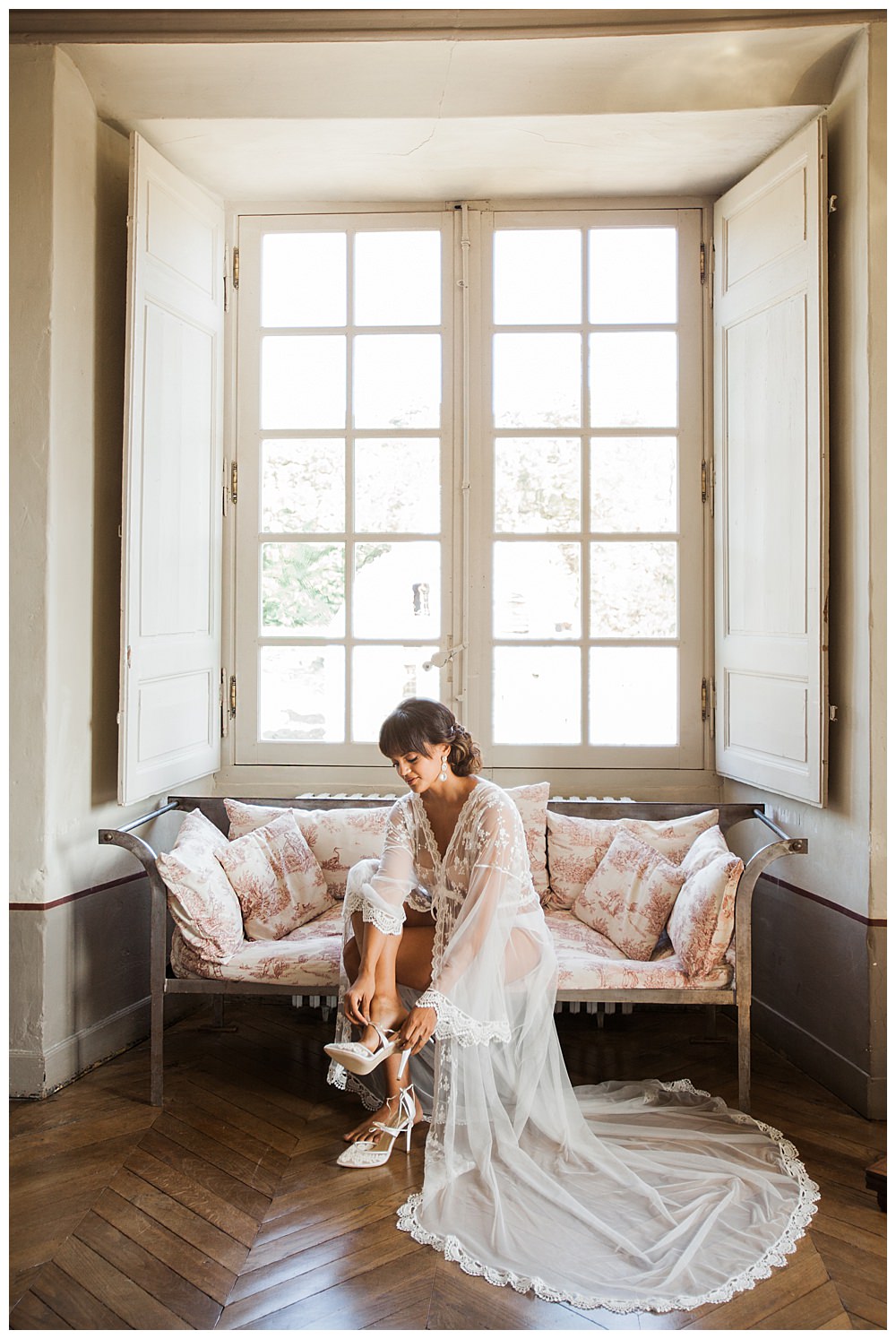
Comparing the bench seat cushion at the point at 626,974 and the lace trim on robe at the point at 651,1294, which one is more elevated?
the bench seat cushion at the point at 626,974

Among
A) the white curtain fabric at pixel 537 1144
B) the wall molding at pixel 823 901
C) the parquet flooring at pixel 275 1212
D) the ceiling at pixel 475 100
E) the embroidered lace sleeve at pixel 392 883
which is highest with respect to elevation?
the ceiling at pixel 475 100

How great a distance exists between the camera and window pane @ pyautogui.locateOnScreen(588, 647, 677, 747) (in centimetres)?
402

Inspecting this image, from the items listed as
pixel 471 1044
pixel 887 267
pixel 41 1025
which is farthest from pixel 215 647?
pixel 887 267

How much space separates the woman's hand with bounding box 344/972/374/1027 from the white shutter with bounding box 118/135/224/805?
1049 mm

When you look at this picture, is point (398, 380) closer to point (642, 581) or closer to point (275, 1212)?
point (642, 581)

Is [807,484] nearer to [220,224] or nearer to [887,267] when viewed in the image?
[887,267]

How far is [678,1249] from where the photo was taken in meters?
2.21

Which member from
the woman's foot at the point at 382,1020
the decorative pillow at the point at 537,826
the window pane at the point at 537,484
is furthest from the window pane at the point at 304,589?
the woman's foot at the point at 382,1020

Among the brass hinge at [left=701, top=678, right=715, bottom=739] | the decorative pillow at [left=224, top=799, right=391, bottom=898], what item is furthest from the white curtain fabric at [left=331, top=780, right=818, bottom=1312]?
the brass hinge at [left=701, top=678, right=715, bottom=739]

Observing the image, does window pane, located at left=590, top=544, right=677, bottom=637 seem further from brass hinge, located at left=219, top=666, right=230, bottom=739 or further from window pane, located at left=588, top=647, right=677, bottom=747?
brass hinge, located at left=219, top=666, right=230, bottom=739

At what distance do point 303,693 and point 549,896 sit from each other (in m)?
1.28

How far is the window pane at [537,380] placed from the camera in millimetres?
4020

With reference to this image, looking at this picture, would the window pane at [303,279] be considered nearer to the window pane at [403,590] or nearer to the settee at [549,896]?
the window pane at [403,590]

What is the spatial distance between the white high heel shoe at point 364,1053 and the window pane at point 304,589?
177 centimetres
